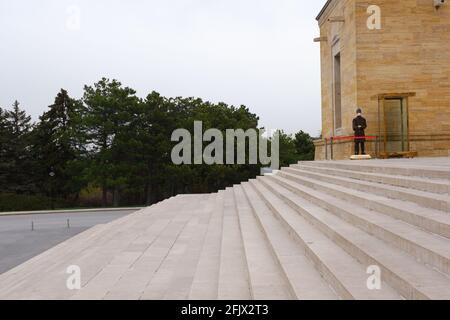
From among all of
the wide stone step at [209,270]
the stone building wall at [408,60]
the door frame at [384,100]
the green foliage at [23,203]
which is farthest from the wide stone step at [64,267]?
the green foliage at [23,203]

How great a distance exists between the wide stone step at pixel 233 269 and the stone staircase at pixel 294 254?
0.05ft

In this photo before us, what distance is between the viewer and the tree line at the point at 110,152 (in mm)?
45156

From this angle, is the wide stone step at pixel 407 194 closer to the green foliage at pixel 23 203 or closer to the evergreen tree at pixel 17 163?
the green foliage at pixel 23 203

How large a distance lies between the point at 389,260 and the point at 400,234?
56 centimetres

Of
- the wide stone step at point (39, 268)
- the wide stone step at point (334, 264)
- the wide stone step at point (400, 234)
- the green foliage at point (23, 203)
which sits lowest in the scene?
the green foliage at point (23, 203)

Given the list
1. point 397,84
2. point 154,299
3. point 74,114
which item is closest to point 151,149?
point 74,114

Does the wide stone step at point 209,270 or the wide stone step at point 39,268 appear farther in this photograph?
the wide stone step at point 39,268

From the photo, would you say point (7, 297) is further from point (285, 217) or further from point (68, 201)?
point (68, 201)

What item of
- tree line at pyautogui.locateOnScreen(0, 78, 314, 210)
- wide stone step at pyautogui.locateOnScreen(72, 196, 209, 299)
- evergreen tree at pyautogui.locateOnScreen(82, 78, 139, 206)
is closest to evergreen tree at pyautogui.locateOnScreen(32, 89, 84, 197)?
tree line at pyautogui.locateOnScreen(0, 78, 314, 210)

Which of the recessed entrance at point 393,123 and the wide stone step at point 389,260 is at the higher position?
the recessed entrance at point 393,123

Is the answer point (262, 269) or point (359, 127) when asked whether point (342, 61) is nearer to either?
point (359, 127)

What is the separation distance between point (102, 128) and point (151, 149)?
5.89 m

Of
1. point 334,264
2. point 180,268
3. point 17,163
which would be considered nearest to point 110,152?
point 17,163

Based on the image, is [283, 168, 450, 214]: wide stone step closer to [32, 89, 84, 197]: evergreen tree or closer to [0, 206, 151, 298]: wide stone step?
[0, 206, 151, 298]: wide stone step
